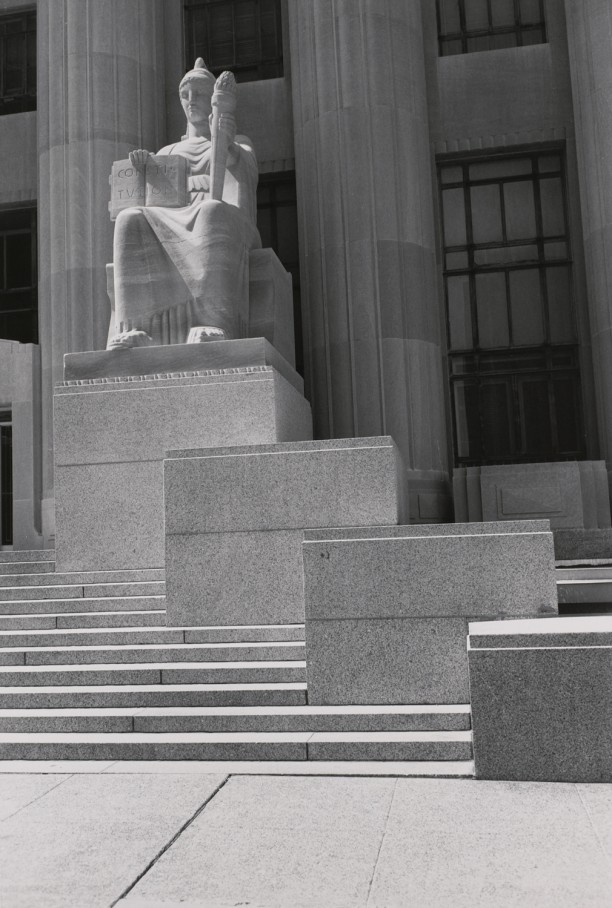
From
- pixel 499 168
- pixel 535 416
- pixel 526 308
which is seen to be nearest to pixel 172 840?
pixel 535 416

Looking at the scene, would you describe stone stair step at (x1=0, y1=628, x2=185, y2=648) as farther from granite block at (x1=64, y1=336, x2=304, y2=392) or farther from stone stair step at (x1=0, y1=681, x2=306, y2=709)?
granite block at (x1=64, y1=336, x2=304, y2=392)

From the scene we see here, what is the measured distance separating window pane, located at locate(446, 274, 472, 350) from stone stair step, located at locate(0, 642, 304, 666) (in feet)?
32.7

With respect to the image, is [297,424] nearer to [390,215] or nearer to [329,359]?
[329,359]

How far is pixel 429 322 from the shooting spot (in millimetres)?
15297

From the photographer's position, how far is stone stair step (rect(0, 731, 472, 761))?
20.3 feet

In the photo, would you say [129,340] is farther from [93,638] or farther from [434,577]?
[434,577]

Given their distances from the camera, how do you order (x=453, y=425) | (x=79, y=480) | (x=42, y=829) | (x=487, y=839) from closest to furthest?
(x=487, y=839) → (x=42, y=829) → (x=79, y=480) → (x=453, y=425)

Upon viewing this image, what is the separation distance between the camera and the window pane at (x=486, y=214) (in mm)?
16797

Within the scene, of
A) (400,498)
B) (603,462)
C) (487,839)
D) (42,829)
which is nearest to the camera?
(487,839)

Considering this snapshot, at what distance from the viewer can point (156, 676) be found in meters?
7.38

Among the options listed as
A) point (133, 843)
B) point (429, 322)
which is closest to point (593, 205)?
point (429, 322)

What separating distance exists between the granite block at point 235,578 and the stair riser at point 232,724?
158 centimetres

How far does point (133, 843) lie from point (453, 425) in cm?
1239

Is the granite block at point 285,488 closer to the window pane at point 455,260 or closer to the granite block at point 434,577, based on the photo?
the granite block at point 434,577
